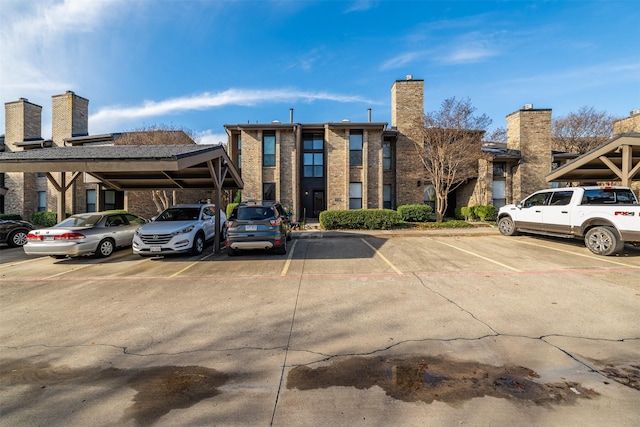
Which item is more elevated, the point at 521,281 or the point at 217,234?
the point at 217,234

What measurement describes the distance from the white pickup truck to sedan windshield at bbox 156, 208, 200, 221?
12531 millimetres

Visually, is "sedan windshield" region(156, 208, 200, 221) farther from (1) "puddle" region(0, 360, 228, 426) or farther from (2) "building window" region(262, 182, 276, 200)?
(2) "building window" region(262, 182, 276, 200)

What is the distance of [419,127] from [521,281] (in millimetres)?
14920

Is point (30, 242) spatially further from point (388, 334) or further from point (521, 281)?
point (521, 281)

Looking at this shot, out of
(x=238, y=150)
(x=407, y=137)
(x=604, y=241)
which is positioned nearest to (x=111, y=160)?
(x=604, y=241)

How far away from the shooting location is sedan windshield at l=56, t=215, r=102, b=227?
912 centimetres

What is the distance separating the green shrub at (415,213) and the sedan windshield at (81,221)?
1574 centimetres

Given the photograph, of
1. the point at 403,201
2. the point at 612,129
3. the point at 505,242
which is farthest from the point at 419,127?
the point at 612,129

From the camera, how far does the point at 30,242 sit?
832 cm

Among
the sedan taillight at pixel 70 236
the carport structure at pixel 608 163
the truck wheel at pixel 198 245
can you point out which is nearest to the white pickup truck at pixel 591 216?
the carport structure at pixel 608 163

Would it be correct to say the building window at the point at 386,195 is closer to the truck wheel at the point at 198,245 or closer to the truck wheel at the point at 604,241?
the truck wheel at the point at 604,241

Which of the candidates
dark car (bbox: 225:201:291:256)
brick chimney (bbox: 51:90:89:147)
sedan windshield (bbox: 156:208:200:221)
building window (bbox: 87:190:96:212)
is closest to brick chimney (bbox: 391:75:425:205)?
dark car (bbox: 225:201:291:256)

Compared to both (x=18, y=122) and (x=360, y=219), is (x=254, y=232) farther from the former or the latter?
(x=18, y=122)

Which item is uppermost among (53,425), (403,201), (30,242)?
(403,201)
